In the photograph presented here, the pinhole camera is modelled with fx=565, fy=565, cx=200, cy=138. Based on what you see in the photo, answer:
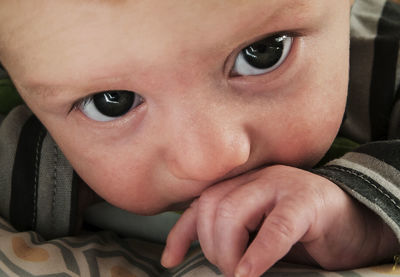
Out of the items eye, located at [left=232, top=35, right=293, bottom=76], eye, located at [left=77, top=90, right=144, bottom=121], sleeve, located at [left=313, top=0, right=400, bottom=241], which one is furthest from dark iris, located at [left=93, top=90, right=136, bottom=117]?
sleeve, located at [left=313, top=0, right=400, bottom=241]

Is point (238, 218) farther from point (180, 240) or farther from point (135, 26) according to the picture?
point (135, 26)

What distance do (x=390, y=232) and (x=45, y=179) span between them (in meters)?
0.42

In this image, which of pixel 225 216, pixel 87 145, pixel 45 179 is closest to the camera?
pixel 225 216

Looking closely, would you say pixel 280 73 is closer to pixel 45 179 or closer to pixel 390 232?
pixel 390 232

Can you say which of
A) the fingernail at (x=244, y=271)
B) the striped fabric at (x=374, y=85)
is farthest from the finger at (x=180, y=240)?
the striped fabric at (x=374, y=85)

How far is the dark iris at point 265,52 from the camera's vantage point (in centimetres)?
52

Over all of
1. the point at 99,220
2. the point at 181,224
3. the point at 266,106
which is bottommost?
the point at 99,220

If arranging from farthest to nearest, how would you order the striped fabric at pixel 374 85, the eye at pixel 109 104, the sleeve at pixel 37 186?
1. the striped fabric at pixel 374 85
2. the sleeve at pixel 37 186
3. the eye at pixel 109 104

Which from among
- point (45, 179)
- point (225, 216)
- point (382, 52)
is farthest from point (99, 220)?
point (382, 52)

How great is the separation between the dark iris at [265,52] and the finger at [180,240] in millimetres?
149

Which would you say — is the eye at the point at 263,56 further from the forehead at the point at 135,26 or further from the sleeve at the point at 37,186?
the sleeve at the point at 37,186

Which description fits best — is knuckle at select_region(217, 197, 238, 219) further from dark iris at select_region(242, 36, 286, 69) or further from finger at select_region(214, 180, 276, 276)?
dark iris at select_region(242, 36, 286, 69)

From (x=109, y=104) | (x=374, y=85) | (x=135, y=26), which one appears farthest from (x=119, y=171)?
(x=374, y=85)

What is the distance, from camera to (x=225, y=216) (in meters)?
0.48
